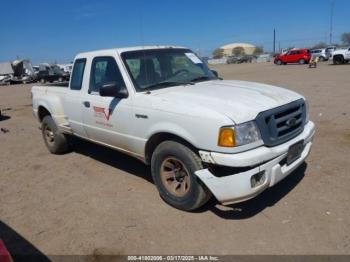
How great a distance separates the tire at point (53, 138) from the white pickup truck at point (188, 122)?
1030 mm

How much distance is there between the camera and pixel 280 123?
378 cm

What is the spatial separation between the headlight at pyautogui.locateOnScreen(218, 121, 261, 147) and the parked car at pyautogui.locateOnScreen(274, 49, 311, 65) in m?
41.4

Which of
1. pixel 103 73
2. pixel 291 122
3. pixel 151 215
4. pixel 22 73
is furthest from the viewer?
pixel 22 73

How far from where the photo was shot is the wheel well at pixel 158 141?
3.86 meters

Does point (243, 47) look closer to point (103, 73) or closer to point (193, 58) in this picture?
point (193, 58)

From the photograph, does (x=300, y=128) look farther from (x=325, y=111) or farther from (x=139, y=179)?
(x=325, y=111)

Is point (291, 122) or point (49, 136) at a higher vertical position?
point (291, 122)

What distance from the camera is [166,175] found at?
420 cm

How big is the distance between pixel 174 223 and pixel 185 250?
531 millimetres

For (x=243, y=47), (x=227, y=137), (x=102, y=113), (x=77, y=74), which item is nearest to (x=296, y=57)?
(x=77, y=74)

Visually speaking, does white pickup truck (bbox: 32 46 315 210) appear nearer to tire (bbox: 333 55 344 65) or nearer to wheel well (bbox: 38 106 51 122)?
wheel well (bbox: 38 106 51 122)

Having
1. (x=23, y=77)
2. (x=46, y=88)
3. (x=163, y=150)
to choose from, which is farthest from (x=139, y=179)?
(x=23, y=77)

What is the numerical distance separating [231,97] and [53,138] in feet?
14.0

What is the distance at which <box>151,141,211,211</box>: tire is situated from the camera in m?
3.79
